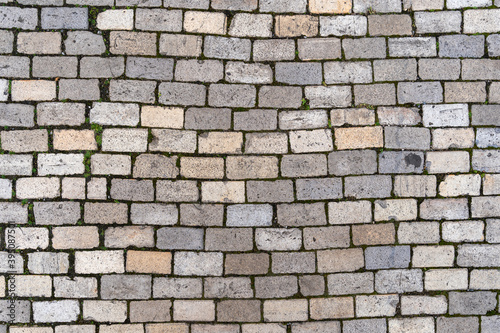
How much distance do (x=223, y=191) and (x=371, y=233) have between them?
1546 mm

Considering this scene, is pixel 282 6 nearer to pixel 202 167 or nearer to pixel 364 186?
pixel 202 167

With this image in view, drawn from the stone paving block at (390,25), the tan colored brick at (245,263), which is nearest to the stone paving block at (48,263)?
the tan colored brick at (245,263)

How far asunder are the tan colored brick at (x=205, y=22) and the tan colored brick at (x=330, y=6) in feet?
3.01

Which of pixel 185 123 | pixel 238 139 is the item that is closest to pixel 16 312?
pixel 185 123

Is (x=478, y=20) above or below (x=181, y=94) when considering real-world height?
above

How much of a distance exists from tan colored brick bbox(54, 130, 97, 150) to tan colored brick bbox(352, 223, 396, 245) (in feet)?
9.04

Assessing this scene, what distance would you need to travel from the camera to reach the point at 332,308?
339 cm

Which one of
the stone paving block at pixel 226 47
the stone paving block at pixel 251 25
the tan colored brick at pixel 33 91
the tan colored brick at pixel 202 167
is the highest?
the stone paving block at pixel 251 25

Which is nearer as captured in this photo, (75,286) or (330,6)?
(75,286)

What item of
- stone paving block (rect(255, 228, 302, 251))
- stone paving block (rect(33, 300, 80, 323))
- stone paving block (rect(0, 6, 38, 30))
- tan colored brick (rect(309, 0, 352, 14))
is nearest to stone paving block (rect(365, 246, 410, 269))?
stone paving block (rect(255, 228, 302, 251))

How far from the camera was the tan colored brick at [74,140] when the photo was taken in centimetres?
332

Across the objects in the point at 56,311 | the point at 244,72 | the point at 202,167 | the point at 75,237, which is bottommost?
A: the point at 56,311

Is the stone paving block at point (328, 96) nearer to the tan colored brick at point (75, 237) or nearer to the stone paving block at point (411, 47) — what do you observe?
the stone paving block at point (411, 47)

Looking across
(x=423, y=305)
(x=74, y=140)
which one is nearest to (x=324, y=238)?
(x=423, y=305)
